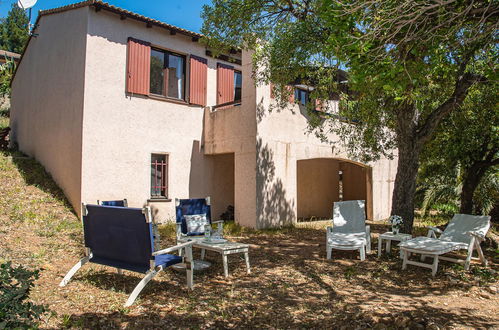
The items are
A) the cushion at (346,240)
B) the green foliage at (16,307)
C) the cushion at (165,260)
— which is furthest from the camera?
the cushion at (346,240)

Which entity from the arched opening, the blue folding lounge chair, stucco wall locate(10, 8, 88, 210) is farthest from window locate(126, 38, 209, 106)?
the blue folding lounge chair

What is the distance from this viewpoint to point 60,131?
11219 mm

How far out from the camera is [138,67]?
10789mm

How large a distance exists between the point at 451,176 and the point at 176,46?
35.2 feet

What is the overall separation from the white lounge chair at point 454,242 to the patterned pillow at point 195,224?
3809 millimetres

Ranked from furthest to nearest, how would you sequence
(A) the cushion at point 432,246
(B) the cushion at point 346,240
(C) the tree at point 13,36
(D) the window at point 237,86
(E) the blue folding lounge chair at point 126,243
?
(C) the tree at point 13,36 < (D) the window at point 237,86 < (B) the cushion at point 346,240 < (A) the cushion at point 432,246 < (E) the blue folding lounge chair at point 126,243

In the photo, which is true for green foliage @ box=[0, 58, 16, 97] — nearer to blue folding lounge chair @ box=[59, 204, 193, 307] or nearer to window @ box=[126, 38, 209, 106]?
blue folding lounge chair @ box=[59, 204, 193, 307]

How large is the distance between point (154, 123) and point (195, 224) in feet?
15.0

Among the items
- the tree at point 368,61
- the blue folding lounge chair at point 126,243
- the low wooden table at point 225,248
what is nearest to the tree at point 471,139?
the tree at point 368,61

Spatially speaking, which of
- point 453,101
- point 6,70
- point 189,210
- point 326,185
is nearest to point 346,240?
point 189,210

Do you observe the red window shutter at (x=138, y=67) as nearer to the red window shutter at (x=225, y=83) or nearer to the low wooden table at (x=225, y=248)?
the red window shutter at (x=225, y=83)

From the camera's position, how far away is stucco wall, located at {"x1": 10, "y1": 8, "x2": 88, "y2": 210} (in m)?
10.3

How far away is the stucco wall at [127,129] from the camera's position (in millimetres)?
10062

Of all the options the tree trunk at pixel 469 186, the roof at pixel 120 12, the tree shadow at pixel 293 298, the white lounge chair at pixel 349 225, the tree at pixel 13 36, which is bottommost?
the tree shadow at pixel 293 298
